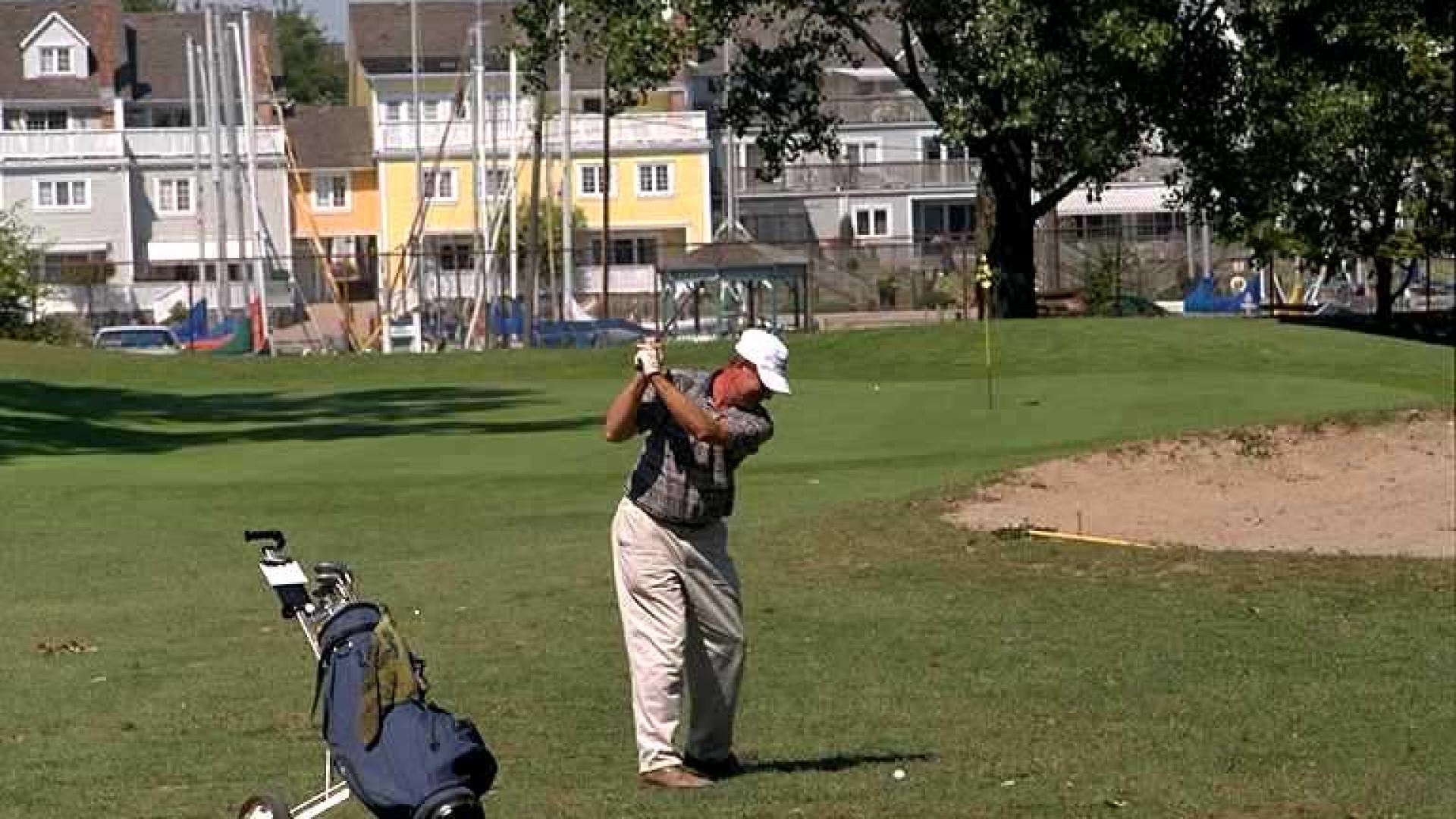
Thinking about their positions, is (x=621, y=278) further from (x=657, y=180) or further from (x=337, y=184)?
(x=337, y=184)

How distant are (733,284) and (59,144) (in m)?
37.2

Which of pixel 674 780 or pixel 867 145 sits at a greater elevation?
pixel 867 145

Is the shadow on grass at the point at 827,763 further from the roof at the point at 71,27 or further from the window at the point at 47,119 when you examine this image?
the window at the point at 47,119

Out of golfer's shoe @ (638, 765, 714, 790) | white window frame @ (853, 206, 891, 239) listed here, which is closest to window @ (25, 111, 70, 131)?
white window frame @ (853, 206, 891, 239)

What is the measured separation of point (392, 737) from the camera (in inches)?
340

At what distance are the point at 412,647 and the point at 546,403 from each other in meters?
22.8

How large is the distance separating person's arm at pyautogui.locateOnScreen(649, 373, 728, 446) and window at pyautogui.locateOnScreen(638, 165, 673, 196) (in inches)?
3289

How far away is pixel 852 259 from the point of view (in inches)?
2894

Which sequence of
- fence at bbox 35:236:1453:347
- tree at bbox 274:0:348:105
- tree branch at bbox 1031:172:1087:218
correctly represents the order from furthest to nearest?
tree at bbox 274:0:348:105 < fence at bbox 35:236:1453:347 < tree branch at bbox 1031:172:1087:218

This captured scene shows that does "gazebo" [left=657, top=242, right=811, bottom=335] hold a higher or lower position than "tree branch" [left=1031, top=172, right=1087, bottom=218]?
lower

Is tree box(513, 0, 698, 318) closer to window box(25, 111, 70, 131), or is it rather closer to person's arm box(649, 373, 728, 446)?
person's arm box(649, 373, 728, 446)

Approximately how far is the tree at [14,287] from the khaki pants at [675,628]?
51.4 meters

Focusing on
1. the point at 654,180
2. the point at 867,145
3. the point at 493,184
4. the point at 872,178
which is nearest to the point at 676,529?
the point at 493,184

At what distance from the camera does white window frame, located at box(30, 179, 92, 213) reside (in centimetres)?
9106
